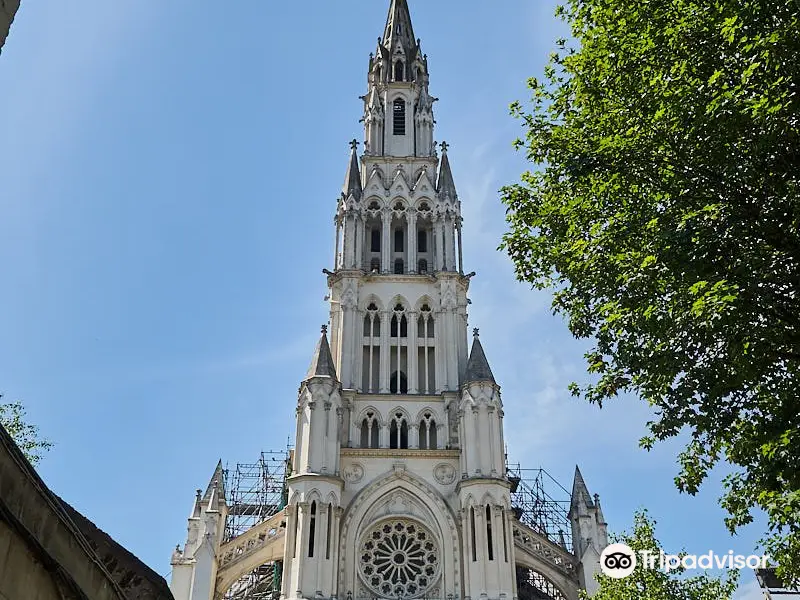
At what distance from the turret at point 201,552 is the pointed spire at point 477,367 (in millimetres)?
12897

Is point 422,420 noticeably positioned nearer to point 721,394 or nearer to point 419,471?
point 419,471

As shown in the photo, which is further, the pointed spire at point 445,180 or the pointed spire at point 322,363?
the pointed spire at point 445,180

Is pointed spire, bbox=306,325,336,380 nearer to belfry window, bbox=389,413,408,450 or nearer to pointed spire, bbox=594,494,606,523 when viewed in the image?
belfry window, bbox=389,413,408,450

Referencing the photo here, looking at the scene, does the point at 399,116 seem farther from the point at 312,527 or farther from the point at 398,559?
the point at 398,559

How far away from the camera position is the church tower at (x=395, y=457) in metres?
34.3

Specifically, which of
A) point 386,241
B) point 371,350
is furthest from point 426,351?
point 386,241

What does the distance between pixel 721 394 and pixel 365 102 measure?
41.7 m

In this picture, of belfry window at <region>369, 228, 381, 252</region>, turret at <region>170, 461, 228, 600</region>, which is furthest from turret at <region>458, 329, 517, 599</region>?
turret at <region>170, 461, 228, 600</region>

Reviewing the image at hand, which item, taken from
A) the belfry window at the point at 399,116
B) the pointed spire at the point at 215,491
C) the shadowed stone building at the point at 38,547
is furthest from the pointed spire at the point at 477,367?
the shadowed stone building at the point at 38,547

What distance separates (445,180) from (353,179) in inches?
208

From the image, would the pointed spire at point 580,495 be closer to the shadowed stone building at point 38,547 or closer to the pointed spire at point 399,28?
the pointed spire at point 399,28

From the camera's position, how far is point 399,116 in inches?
2014

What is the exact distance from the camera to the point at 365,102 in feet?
172

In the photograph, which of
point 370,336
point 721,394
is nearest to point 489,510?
point 370,336
